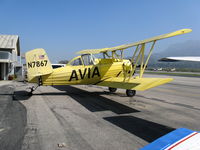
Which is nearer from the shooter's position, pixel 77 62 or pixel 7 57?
pixel 77 62

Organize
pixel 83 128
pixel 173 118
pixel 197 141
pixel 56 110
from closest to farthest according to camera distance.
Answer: pixel 197 141, pixel 83 128, pixel 173 118, pixel 56 110

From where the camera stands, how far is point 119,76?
11875mm

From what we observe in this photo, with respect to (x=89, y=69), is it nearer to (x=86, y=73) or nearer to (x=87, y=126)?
(x=86, y=73)

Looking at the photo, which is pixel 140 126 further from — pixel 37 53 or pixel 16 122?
pixel 37 53

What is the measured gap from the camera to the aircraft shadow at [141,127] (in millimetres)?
4637

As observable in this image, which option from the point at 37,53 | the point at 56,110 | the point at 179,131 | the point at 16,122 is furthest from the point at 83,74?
the point at 179,131

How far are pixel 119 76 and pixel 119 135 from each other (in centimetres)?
749

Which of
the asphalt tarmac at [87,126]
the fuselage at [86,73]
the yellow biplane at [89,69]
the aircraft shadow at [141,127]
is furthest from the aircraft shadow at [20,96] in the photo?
the aircraft shadow at [141,127]

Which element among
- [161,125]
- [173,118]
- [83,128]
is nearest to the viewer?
[83,128]

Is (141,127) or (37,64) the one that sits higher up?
(37,64)

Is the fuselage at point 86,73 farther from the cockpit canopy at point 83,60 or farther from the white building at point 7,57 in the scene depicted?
the white building at point 7,57

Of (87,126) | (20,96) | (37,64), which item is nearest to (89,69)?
(37,64)

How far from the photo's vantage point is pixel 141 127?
17.3 feet

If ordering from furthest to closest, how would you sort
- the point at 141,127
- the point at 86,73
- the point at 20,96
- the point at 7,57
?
the point at 7,57
the point at 86,73
the point at 20,96
the point at 141,127
